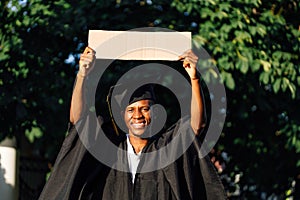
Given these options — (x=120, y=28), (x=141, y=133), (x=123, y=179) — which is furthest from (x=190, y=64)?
(x=120, y=28)

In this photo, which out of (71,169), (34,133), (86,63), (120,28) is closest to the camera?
(86,63)

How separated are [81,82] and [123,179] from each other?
73 centimetres

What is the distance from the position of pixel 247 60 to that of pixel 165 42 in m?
4.56

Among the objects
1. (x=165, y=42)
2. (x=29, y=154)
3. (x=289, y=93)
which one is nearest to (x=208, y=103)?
(x=289, y=93)

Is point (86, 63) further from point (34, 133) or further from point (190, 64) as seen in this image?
point (34, 133)

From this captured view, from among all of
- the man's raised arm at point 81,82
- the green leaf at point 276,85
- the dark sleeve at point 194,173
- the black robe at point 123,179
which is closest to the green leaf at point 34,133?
the green leaf at point 276,85

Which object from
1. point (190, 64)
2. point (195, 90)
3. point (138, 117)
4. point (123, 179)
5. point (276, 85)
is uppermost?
point (276, 85)

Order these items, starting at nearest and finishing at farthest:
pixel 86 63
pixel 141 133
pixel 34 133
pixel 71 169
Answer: pixel 86 63 → pixel 71 169 → pixel 141 133 → pixel 34 133

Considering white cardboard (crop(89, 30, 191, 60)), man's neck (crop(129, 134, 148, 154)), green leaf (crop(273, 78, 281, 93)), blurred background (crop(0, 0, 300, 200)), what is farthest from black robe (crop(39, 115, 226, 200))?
green leaf (crop(273, 78, 281, 93))

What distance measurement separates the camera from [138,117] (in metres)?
5.23

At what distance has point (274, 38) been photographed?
10461 millimetres

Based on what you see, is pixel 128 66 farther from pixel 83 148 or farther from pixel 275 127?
pixel 83 148

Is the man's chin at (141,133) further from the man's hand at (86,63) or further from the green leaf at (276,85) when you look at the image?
the green leaf at (276,85)

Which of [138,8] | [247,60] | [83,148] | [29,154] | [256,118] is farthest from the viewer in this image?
[29,154]
